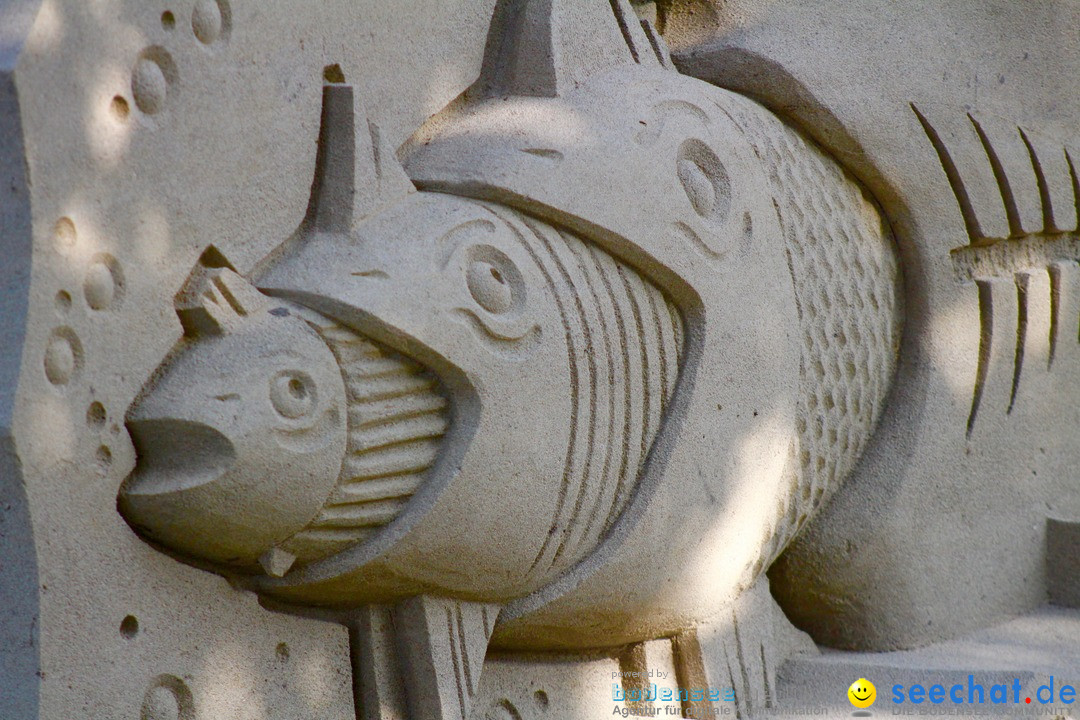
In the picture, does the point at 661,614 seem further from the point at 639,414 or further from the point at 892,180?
the point at 892,180

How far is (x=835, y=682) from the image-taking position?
2.48 m

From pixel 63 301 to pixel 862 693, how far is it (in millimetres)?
1630

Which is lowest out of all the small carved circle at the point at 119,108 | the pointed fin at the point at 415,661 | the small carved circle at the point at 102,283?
the pointed fin at the point at 415,661

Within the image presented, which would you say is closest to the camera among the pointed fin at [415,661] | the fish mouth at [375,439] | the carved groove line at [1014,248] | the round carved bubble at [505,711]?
the fish mouth at [375,439]

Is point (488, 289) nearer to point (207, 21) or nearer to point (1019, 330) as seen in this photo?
point (207, 21)

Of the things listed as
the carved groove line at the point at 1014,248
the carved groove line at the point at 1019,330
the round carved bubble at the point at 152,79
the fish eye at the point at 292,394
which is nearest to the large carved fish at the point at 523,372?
the fish eye at the point at 292,394

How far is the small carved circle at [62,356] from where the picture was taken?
4.97ft

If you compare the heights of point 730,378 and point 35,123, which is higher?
point 35,123

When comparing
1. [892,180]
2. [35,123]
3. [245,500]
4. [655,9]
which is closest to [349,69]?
[35,123]

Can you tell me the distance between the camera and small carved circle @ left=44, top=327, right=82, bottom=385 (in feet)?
4.97

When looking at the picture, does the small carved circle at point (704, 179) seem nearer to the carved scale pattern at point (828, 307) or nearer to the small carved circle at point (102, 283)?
the carved scale pattern at point (828, 307)

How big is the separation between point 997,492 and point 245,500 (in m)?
1.75

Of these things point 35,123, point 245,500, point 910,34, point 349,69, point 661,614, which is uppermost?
point 910,34

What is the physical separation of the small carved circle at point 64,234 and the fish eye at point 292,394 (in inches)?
11.6
